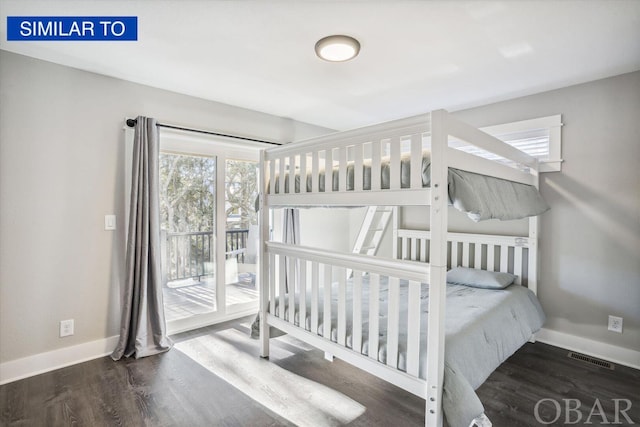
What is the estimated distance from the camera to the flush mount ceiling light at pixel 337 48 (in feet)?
6.65

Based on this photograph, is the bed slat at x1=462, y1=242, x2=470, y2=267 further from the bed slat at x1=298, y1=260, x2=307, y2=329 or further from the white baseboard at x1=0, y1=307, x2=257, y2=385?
the white baseboard at x1=0, y1=307, x2=257, y2=385

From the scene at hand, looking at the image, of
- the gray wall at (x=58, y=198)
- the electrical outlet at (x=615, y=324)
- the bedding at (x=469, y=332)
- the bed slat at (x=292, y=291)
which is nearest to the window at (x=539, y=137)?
the bedding at (x=469, y=332)

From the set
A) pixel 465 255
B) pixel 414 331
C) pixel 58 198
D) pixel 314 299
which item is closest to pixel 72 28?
pixel 58 198

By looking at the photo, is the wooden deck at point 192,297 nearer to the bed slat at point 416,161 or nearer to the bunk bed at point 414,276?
the bunk bed at point 414,276

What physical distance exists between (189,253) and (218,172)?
89cm

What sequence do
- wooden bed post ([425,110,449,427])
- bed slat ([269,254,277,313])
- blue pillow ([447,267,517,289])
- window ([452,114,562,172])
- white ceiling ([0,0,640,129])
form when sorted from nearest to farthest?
1. wooden bed post ([425,110,449,427])
2. white ceiling ([0,0,640,129])
3. bed slat ([269,254,277,313])
4. blue pillow ([447,267,517,289])
5. window ([452,114,562,172])

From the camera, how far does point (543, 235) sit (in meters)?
2.96

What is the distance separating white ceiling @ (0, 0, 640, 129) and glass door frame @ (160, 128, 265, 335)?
17.7 inches

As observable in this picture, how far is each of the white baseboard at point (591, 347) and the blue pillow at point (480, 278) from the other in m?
0.60

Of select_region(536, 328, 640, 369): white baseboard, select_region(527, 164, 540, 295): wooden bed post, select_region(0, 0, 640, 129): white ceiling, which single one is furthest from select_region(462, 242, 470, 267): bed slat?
select_region(0, 0, 640, 129): white ceiling

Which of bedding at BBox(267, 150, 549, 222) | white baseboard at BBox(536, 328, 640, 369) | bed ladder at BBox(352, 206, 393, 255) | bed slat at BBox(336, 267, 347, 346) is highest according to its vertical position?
bedding at BBox(267, 150, 549, 222)

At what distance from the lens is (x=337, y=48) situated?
210 centimetres

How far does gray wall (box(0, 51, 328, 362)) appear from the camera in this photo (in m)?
2.24

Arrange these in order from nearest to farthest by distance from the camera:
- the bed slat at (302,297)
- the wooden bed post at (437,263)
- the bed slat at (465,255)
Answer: the wooden bed post at (437,263), the bed slat at (302,297), the bed slat at (465,255)
